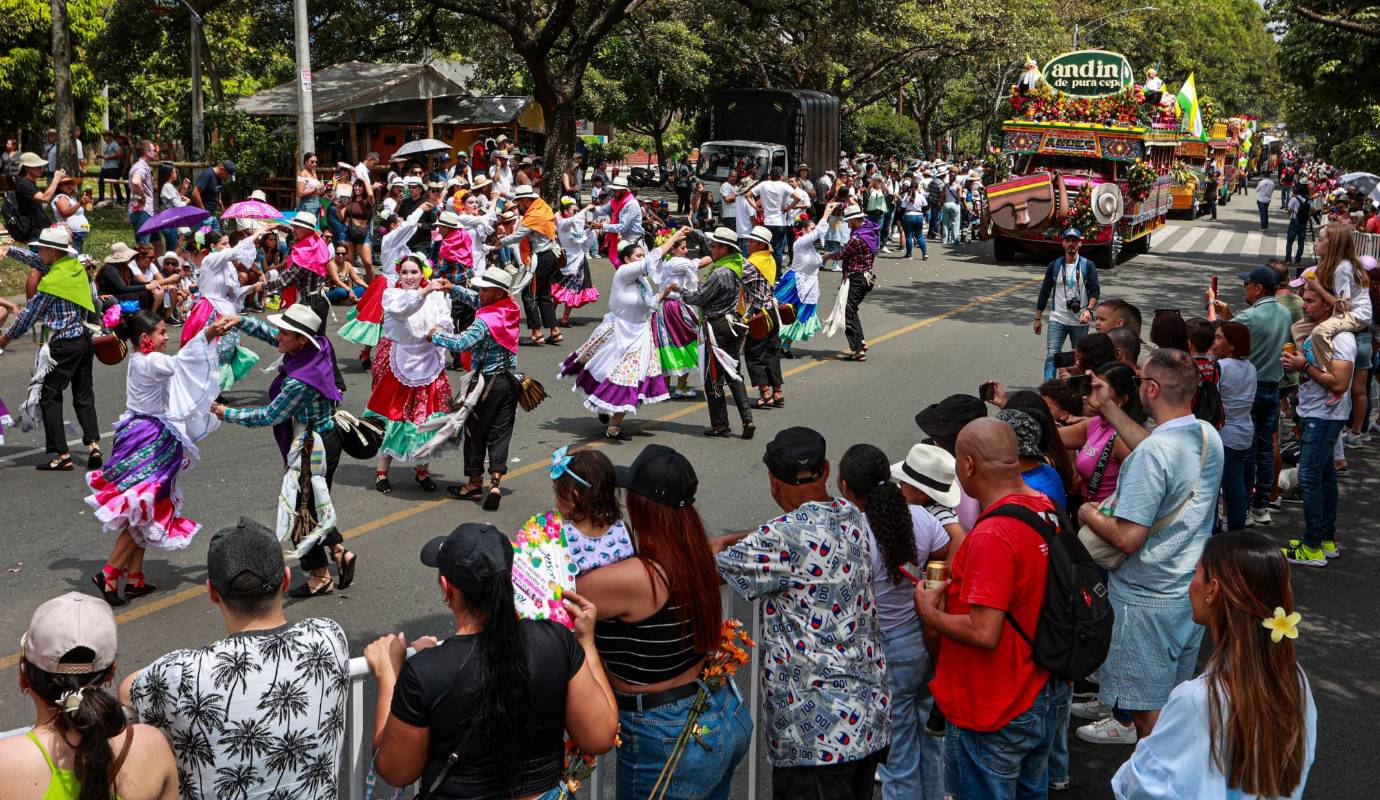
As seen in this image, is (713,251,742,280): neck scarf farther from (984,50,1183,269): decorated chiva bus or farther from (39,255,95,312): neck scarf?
(984,50,1183,269): decorated chiva bus

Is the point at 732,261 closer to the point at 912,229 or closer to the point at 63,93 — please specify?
the point at 912,229

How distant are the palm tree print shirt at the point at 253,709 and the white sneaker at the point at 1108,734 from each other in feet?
12.4

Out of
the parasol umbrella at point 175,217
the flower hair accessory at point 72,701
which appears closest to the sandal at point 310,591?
the flower hair accessory at point 72,701

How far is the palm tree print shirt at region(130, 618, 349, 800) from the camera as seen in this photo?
3.25 m

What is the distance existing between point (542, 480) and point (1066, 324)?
17.8 feet

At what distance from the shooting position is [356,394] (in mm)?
12625

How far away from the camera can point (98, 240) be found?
69.8 feet

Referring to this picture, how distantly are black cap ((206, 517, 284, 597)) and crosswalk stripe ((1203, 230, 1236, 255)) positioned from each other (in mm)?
28826

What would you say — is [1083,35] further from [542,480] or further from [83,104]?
[542,480]

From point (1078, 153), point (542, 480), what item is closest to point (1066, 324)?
point (542, 480)

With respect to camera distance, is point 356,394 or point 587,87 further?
point 587,87

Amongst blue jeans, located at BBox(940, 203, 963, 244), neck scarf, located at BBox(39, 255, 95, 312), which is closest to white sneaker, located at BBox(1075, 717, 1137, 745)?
neck scarf, located at BBox(39, 255, 95, 312)

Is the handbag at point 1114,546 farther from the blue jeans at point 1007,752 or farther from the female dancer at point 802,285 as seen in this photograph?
the female dancer at point 802,285

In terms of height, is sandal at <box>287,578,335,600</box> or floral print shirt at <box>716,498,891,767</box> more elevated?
floral print shirt at <box>716,498,891,767</box>
